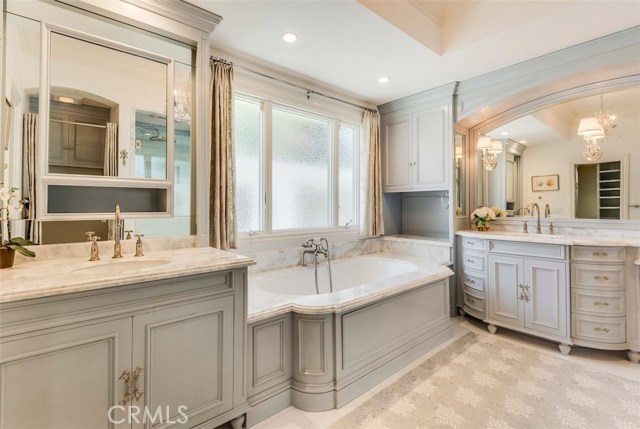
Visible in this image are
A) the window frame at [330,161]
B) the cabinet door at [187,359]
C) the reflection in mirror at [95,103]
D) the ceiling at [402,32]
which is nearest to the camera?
the cabinet door at [187,359]

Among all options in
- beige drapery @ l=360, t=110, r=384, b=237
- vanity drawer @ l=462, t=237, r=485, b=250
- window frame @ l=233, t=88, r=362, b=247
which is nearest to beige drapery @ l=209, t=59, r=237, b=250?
window frame @ l=233, t=88, r=362, b=247

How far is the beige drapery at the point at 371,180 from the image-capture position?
11.9ft

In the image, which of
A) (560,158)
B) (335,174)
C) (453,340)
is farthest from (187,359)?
(560,158)

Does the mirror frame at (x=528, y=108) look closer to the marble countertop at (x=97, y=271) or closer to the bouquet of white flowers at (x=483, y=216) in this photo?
the bouquet of white flowers at (x=483, y=216)

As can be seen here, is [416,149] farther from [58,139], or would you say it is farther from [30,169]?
[30,169]

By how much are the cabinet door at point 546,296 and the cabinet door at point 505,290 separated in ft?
0.21

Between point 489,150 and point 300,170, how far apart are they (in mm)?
2193

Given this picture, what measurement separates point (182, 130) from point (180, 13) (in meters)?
0.73

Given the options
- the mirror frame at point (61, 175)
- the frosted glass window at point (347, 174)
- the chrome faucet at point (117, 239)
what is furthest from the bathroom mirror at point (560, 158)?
the chrome faucet at point (117, 239)

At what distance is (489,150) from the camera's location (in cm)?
347

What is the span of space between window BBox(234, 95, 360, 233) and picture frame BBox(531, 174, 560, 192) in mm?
1877

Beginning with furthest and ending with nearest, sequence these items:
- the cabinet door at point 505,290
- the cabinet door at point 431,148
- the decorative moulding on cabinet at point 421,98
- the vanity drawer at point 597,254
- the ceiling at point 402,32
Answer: the cabinet door at point 431,148
the decorative moulding on cabinet at point 421,98
the cabinet door at point 505,290
the vanity drawer at point 597,254
the ceiling at point 402,32

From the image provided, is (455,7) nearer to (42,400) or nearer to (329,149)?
(329,149)

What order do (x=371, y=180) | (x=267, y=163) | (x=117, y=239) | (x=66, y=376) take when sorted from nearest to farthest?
(x=66, y=376)
(x=117, y=239)
(x=267, y=163)
(x=371, y=180)
